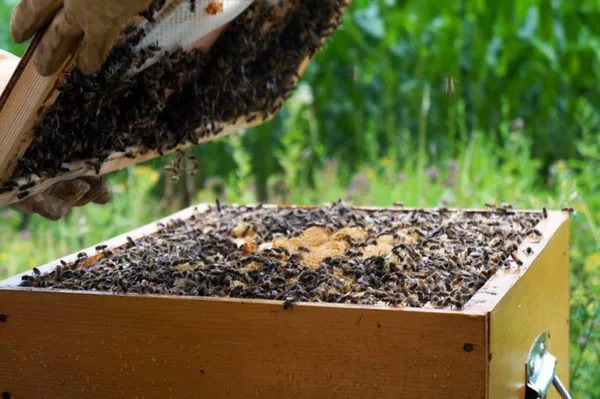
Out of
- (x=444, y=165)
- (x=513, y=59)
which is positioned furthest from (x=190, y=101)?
(x=513, y=59)

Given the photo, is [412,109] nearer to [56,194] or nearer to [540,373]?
[540,373]

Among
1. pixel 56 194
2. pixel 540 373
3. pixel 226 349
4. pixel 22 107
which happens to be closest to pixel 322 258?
pixel 226 349

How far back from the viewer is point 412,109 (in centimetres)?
668

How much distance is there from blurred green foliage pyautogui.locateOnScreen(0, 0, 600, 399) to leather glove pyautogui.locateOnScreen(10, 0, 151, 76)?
3.41m

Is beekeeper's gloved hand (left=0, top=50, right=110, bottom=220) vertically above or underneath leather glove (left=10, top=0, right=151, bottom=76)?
underneath

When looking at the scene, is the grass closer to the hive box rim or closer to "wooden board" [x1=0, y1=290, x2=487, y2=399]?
the hive box rim

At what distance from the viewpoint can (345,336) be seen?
5.86 feet

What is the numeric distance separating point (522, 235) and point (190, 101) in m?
1.18

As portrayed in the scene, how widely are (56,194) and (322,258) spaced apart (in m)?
0.81

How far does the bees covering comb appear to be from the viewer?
6.56 feet

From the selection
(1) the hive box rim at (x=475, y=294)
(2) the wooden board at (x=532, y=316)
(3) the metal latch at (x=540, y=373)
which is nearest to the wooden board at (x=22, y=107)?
(1) the hive box rim at (x=475, y=294)

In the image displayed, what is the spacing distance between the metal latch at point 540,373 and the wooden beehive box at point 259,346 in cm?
4

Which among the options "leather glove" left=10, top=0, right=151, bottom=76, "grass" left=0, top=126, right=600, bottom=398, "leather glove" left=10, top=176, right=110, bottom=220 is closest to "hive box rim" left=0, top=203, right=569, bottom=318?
"leather glove" left=10, top=176, right=110, bottom=220

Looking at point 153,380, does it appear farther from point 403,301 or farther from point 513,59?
point 513,59
